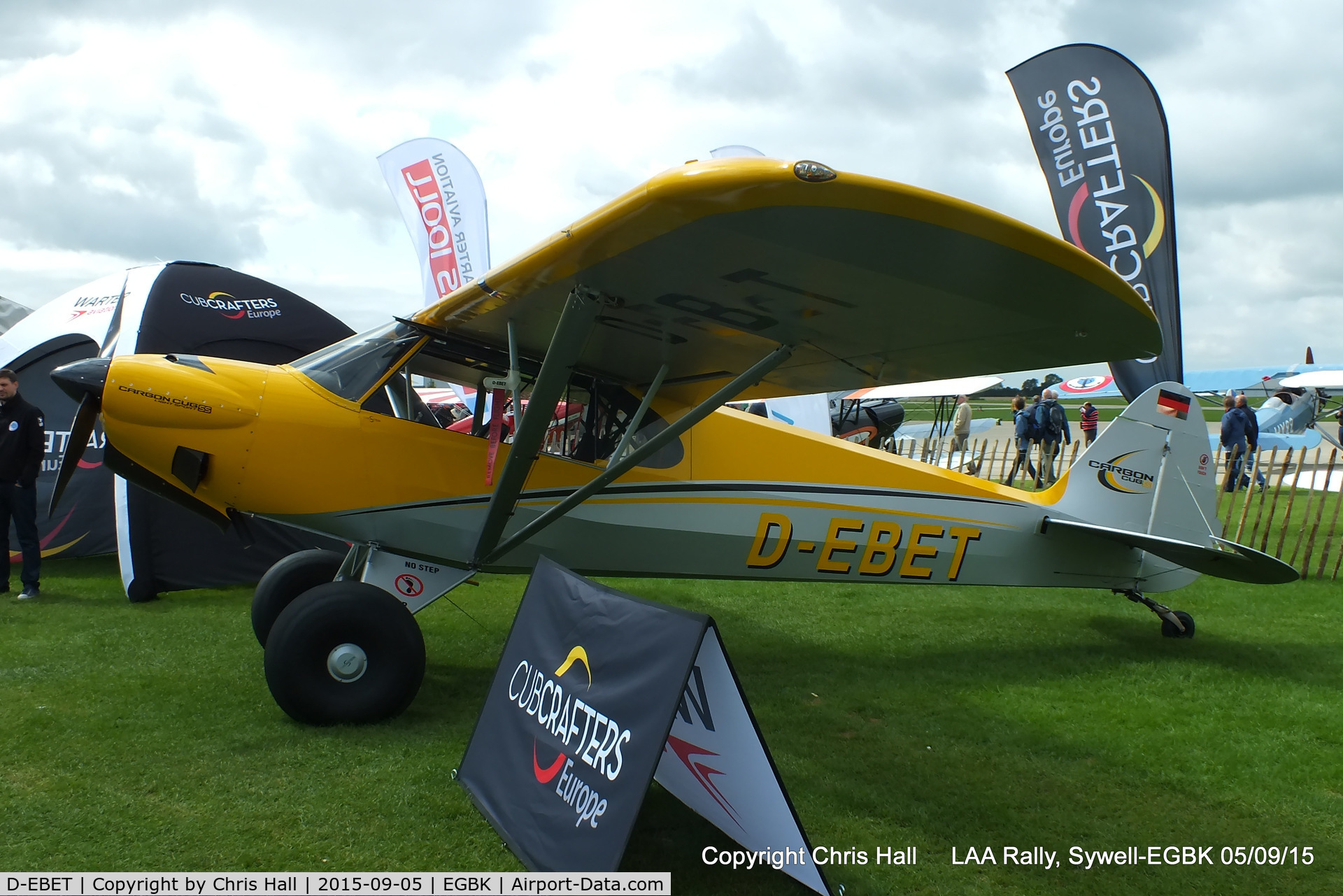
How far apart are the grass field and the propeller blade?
1.16 m

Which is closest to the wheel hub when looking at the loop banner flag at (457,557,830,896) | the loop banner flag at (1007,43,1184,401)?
the loop banner flag at (457,557,830,896)

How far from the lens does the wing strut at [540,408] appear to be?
3.82 meters

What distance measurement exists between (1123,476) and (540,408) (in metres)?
4.62

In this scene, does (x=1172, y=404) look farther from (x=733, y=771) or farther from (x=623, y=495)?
(x=733, y=771)

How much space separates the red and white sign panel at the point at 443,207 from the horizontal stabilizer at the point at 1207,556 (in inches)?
501

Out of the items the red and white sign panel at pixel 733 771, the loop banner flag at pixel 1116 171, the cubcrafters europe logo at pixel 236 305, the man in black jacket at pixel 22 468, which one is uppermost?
the loop banner flag at pixel 1116 171

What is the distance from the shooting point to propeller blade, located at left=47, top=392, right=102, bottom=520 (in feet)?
15.0

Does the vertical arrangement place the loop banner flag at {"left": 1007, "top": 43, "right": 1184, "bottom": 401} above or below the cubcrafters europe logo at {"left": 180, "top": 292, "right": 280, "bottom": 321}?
above

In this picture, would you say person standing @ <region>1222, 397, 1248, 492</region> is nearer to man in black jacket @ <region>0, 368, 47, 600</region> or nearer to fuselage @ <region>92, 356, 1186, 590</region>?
fuselage @ <region>92, 356, 1186, 590</region>

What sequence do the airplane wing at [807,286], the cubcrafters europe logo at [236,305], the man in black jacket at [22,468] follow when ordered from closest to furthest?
1. the airplane wing at [807,286]
2. the man in black jacket at [22,468]
3. the cubcrafters europe logo at [236,305]

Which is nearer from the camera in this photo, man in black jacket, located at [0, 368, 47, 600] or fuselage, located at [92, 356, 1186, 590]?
fuselage, located at [92, 356, 1186, 590]

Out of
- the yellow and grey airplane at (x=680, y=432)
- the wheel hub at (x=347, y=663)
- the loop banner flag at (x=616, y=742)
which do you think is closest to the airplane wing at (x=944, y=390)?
the yellow and grey airplane at (x=680, y=432)

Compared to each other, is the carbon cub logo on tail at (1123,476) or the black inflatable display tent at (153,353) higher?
the carbon cub logo on tail at (1123,476)

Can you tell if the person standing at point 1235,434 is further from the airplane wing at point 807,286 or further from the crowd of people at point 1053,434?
the airplane wing at point 807,286
